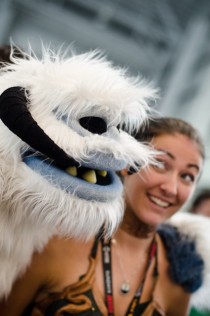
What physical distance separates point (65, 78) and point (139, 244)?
670 mm

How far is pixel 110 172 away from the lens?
61 centimetres

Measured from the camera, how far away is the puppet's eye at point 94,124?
576 millimetres

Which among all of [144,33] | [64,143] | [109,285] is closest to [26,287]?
[109,285]

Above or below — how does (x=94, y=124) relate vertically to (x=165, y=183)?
above

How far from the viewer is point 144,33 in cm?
525

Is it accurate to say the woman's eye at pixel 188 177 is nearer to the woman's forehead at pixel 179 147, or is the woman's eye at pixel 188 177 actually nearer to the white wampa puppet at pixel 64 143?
the woman's forehead at pixel 179 147

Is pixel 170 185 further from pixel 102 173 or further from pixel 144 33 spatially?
pixel 144 33

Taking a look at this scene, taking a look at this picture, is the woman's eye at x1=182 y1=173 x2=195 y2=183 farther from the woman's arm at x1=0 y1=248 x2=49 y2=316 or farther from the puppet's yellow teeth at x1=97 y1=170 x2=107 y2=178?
the puppet's yellow teeth at x1=97 y1=170 x2=107 y2=178

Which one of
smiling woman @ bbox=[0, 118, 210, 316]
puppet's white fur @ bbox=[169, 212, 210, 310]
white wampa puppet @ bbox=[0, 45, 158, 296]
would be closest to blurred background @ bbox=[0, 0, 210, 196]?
puppet's white fur @ bbox=[169, 212, 210, 310]

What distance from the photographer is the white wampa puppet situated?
548 mm

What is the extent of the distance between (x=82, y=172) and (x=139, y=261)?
2.01ft

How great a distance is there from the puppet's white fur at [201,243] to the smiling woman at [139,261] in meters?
0.02

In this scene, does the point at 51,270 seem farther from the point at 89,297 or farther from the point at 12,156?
the point at 12,156

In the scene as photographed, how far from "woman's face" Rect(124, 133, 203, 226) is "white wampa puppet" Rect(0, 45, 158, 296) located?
42 cm
